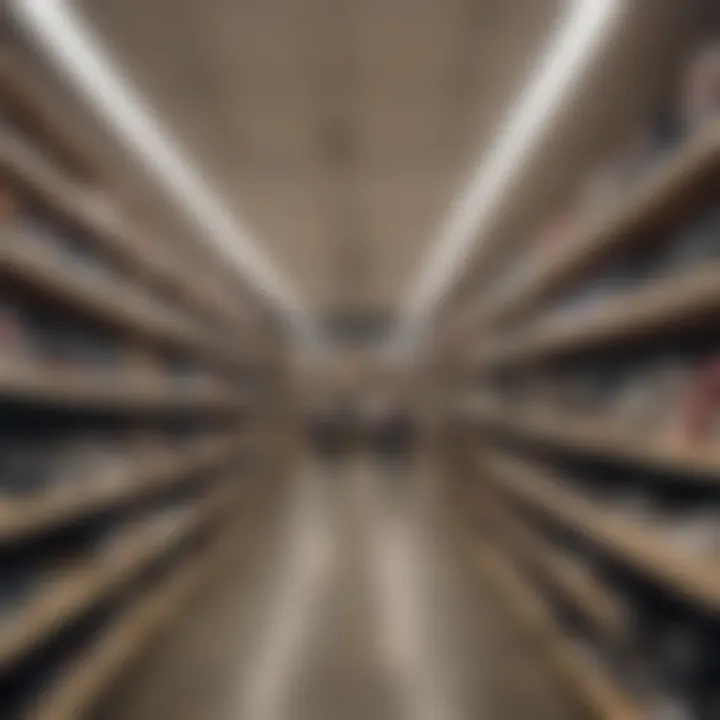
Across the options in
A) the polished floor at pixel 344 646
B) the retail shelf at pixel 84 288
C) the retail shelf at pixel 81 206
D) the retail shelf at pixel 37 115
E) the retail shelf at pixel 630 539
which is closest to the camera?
the retail shelf at pixel 630 539

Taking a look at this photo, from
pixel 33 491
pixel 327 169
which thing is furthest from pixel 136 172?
pixel 33 491

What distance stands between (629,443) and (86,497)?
1.67 m

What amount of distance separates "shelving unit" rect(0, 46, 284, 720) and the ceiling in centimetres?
49

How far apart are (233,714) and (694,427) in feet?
5.80

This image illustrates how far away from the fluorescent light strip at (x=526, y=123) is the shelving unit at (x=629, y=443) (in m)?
0.49

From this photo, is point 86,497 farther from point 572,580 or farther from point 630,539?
point 572,580

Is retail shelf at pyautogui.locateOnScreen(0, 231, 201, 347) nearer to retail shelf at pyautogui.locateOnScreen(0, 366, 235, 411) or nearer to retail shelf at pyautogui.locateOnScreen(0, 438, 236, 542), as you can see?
retail shelf at pyautogui.locateOnScreen(0, 366, 235, 411)

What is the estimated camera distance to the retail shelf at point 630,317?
63.7 inches

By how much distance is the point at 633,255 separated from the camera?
8.07 ft

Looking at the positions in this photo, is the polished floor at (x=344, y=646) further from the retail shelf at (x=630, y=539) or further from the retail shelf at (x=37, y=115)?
the retail shelf at (x=37, y=115)

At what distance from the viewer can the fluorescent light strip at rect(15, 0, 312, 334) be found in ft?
7.43

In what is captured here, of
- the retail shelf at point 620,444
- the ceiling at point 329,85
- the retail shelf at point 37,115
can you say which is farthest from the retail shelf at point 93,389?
the retail shelf at point 620,444

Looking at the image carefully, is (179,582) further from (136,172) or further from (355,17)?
(355,17)

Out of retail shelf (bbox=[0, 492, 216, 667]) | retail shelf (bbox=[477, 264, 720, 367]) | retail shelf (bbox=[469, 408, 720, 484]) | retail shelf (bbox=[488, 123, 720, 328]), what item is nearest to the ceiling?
retail shelf (bbox=[488, 123, 720, 328])
